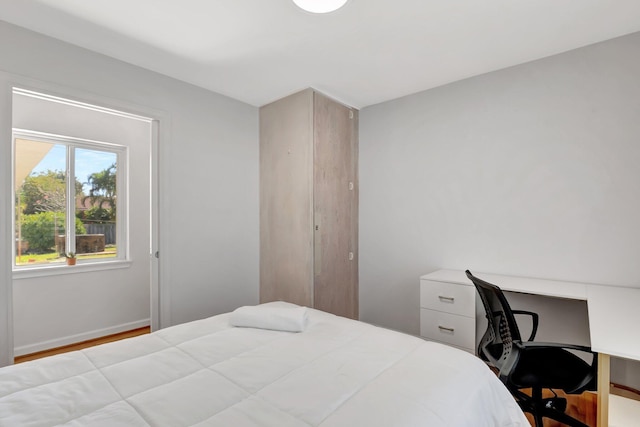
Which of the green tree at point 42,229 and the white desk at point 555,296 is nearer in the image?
the white desk at point 555,296

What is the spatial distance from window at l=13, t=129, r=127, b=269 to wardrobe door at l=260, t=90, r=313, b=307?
67.4 inches

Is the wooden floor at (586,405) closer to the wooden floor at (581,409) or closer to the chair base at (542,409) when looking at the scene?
the wooden floor at (581,409)

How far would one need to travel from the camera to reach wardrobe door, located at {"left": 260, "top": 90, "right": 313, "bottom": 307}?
2922 mm

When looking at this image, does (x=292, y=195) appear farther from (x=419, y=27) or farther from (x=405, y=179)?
(x=419, y=27)

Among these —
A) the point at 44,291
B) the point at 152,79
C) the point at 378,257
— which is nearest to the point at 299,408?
the point at 378,257

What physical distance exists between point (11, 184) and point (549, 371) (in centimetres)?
340

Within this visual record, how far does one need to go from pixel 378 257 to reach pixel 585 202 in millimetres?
1785

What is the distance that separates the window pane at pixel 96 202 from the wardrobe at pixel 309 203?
175cm

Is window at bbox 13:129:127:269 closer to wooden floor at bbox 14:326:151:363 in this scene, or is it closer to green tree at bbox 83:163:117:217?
green tree at bbox 83:163:117:217

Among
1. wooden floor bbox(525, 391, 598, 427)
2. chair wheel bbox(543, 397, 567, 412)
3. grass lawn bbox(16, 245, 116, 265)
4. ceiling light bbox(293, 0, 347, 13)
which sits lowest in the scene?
wooden floor bbox(525, 391, 598, 427)

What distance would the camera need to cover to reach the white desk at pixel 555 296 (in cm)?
130

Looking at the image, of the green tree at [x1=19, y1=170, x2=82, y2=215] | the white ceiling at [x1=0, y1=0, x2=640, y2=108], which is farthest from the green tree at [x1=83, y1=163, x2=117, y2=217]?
the white ceiling at [x1=0, y1=0, x2=640, y2=108]

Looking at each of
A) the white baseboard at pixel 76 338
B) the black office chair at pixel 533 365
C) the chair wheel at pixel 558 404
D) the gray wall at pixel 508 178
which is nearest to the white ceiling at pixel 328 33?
the gray wall at pixel 508 178

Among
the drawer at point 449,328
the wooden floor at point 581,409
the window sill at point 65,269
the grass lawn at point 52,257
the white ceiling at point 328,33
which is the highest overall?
the white ceiling at point 328,33
